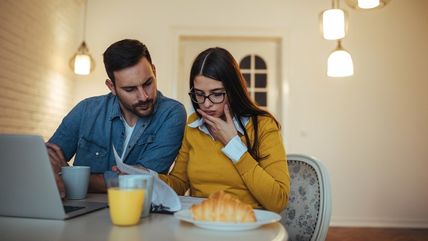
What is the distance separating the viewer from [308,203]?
1.20 metres

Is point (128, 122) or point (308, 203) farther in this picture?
point (128, 122)

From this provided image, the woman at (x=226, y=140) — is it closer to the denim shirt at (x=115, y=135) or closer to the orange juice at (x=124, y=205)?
the denim shirt at (x=115, y=135)

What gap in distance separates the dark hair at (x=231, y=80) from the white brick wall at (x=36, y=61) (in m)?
2.18

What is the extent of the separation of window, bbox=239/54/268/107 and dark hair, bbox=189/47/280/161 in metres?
2.81

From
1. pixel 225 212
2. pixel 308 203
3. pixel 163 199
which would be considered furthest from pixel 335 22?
pixel 225 212

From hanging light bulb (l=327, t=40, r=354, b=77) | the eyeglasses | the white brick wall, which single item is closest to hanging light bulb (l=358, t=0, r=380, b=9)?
hanging light bulb (l=327, t=40, r=354, b=77)

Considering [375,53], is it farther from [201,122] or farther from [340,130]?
[201,122]

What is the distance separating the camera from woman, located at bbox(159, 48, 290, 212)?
45.1 inches

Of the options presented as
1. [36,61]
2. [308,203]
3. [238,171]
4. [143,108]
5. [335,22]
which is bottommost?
[308,203]

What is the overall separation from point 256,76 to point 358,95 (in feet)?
3.55

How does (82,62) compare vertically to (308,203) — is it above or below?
above

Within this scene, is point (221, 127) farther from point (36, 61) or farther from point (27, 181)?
point (36, 61)

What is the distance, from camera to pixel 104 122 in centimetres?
153

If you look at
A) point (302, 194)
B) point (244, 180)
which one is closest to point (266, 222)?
point (244, 180)
